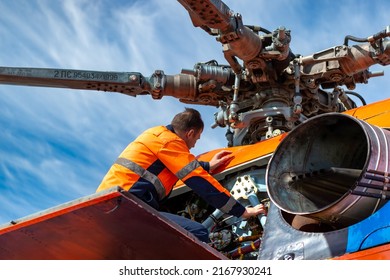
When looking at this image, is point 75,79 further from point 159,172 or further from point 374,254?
point 374,254

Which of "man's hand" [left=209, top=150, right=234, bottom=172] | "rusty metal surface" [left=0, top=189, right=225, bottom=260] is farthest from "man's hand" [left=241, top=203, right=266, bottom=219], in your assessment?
"man's hand" [left=209, top=150, right=234, bottom=172]

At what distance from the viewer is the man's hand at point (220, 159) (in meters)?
6.25

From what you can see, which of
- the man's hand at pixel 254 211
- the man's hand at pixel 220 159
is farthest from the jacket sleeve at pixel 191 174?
the man's hand at pixel 220 159

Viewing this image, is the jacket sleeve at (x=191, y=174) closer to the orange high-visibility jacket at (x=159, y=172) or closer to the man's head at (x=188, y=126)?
→ the orange high-visibility jacket at (x=159, y=172)

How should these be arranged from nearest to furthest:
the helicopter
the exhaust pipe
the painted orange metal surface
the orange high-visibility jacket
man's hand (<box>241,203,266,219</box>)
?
the painted orange metal surface < the exhaust pipe < the orange high-visibility jacket < man's hand (<box>241,203,266,219</box>) < the helicopter

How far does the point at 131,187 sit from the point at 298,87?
549 centimetres

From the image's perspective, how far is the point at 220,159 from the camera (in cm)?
626

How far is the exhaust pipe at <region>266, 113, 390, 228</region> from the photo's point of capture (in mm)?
4062

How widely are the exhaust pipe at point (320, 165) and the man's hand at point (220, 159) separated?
1.84m

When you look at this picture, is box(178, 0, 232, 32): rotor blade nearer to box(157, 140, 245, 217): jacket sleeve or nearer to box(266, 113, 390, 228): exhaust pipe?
box(157, 140, 245, 217): jacket sleeve

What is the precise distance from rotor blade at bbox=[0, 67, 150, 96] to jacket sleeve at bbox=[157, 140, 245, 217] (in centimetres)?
584
